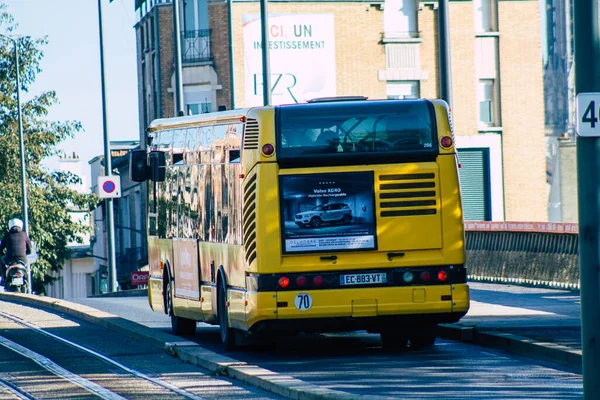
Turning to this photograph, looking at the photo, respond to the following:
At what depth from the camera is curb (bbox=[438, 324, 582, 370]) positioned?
1284 cm

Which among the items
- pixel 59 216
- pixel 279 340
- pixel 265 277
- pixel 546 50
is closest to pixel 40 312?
pixel 279 340

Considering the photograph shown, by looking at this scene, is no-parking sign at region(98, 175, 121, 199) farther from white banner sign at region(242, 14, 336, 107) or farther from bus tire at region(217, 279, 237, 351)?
bus tire at region(217, 279, 237, 351)

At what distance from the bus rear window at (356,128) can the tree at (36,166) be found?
39.8 metres

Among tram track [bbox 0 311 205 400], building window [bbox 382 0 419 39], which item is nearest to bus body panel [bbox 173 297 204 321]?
tram track [bbox 0 311 205 400]

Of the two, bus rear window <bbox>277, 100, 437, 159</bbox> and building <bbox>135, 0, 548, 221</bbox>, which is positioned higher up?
building <bbox>135, 0, 548, 221</bbox>

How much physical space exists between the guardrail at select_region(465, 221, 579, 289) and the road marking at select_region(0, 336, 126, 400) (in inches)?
361

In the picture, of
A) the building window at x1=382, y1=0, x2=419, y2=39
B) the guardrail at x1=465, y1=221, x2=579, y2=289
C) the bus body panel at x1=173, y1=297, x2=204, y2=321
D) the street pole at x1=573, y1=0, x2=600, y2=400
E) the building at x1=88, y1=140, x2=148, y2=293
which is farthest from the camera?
the building at x1=88, y1=140, x2=148, y2=293

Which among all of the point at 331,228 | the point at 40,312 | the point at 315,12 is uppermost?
the point at 315,12

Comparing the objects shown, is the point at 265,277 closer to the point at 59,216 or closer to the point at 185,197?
the point at 185,197

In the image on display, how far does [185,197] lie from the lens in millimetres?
16984

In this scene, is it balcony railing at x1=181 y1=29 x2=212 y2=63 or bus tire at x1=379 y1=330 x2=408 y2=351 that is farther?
balcony railing at x1=181 y1=29 x2=212 y2=63

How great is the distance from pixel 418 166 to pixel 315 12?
35707mm

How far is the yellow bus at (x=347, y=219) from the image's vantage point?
1373 centimetres

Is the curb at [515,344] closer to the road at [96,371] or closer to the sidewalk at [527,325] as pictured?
the sidewalk at [527,325]
